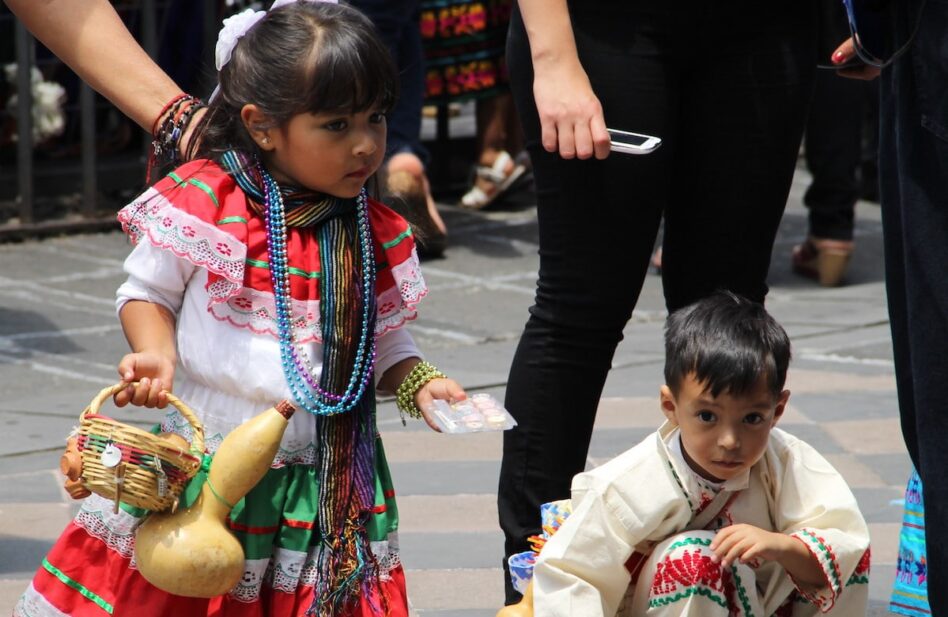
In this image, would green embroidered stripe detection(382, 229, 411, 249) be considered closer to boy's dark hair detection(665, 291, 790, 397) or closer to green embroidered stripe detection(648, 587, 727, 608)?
boy's dark hair detection(665, 291, 790, 397)

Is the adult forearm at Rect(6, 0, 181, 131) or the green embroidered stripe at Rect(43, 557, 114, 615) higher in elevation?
the adult forearm at Rect(6, 0, 181, 131)

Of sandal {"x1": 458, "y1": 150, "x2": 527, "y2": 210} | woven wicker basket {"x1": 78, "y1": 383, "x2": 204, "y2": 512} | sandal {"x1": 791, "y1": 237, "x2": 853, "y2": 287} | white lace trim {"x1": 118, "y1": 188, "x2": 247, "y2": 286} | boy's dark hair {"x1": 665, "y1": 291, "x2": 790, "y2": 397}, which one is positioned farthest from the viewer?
sandal {"x1": 458, "y1": 150, "x2": 527, "y2": 210}

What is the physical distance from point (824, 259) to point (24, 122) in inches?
124

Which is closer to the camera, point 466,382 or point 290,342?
point 290,342

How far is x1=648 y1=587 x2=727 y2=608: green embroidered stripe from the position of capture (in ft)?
7.80

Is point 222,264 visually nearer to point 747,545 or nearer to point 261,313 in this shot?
point 261,313

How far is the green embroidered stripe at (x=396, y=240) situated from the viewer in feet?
8.09

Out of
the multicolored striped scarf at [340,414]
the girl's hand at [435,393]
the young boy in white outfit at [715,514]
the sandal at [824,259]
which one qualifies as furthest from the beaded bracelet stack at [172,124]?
the sandal at [824,259]

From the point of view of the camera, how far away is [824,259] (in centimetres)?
604

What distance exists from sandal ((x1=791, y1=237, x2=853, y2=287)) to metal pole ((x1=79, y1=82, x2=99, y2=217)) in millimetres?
2862

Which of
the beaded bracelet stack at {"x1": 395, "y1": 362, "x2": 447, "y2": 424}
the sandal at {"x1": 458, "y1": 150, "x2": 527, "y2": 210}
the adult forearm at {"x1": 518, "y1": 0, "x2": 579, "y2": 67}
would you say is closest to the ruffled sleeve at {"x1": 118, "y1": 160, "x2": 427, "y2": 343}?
the beaded bracelet stack at {"x1": 395, "y1": 362, "x2": 447, "y2": 424}

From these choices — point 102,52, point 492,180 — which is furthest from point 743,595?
point 492,180

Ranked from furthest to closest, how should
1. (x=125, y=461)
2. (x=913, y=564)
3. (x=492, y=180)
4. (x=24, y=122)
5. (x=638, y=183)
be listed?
(x=492, y=180)
(x=24, y=122)
(x=913, y=564)
(x=638, y=183)
(x=125, y=461)

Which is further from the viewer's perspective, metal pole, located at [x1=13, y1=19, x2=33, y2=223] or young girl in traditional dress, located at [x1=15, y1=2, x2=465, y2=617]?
metal pole, located at [x1=13, y1=19, x2=33, y2=223]
